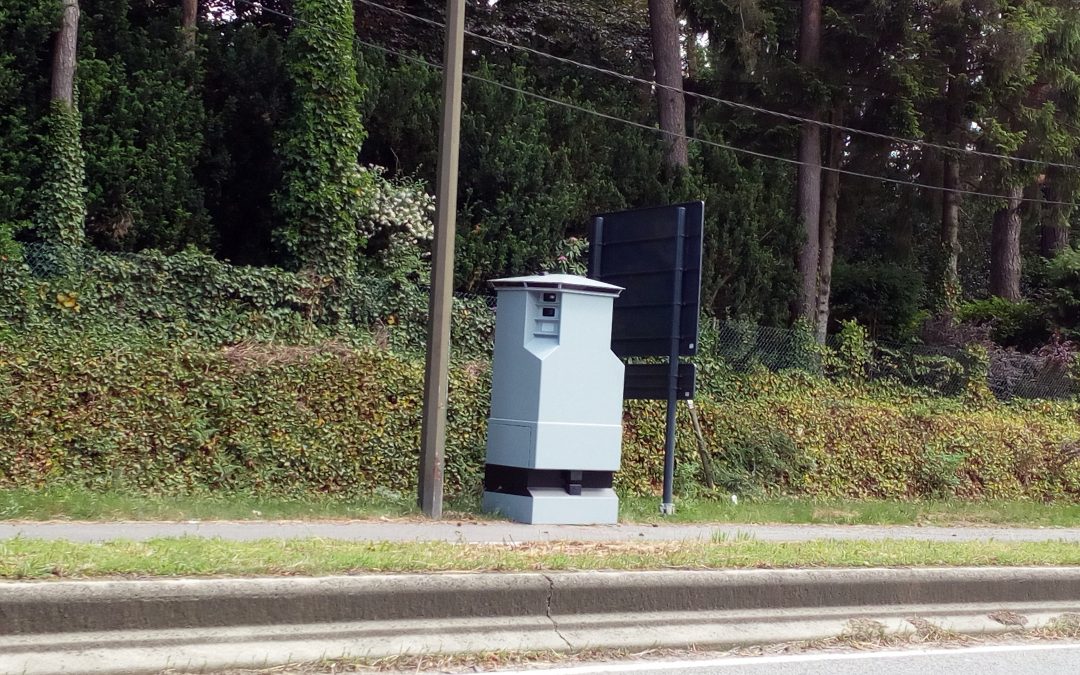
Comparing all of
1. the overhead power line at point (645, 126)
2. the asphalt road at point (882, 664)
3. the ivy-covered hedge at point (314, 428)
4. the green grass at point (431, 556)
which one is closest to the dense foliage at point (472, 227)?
the ivy-covered hedge at point (314, 428)

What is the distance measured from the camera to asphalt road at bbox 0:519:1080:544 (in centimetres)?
905

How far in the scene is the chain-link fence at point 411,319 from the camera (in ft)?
51.1

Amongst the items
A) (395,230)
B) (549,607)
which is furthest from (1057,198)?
(549,607)

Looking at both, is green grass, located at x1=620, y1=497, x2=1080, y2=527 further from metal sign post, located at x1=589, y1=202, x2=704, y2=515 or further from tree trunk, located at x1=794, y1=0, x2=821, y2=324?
tree trunk, located at x1=794, y1=0, x2=821, y2=324

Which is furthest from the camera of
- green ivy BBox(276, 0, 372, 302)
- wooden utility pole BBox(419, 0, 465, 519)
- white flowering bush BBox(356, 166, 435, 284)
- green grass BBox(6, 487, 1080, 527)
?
white flowering bush BBox(356, 166, 435, 284)

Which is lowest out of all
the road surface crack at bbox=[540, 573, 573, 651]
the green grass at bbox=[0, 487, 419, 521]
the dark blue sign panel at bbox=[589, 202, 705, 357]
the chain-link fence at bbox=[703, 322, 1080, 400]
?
the green grass at bbox=[0, 487, 419, 521]

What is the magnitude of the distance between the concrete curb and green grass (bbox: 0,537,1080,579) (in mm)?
348

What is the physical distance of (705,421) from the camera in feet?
55.1


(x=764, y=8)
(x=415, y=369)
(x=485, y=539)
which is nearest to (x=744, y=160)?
(x=764, y=8)

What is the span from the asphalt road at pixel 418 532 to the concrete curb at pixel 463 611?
8.73 ft

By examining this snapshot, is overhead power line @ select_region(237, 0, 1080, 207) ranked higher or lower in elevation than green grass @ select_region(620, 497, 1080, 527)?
higher

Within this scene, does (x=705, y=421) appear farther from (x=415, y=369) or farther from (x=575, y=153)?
(x=575, y=153)

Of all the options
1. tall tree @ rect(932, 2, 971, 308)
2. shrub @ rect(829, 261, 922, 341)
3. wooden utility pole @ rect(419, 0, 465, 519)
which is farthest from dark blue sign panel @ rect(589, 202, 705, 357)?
shrub @ rect(829, 261, 922, 341)

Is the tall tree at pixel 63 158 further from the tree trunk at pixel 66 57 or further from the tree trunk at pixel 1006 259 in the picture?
the tree trunk at pixel 1006 259
